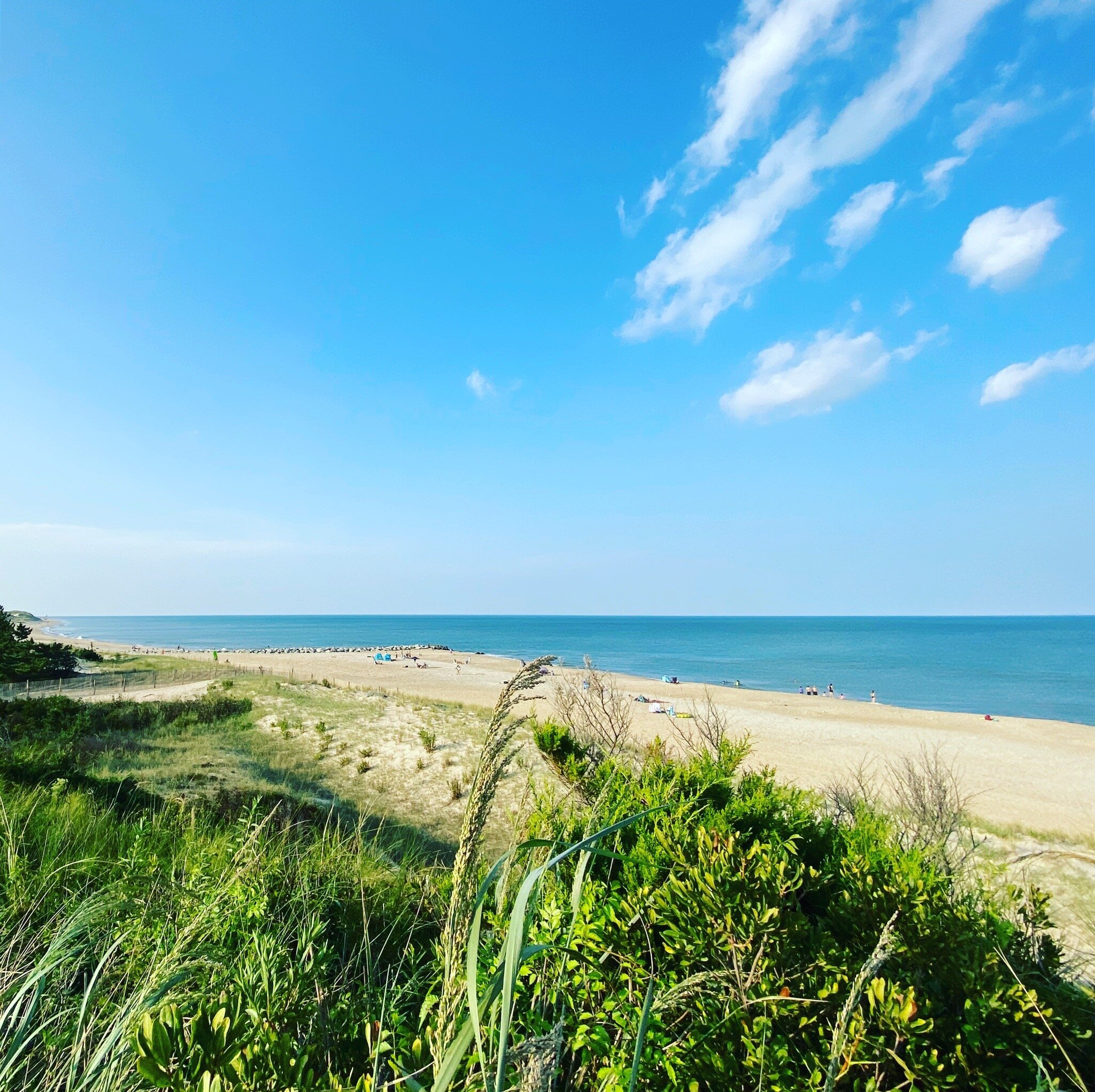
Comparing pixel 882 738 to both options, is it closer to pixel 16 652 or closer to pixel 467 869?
pixel 16 652

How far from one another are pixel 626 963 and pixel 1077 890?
10241mm

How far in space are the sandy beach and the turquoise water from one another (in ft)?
24.1

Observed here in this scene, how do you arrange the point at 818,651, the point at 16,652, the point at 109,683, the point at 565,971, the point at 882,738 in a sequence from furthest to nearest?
1. the point at 818,651
2. the point at 882,738
3. the point at 109,683
4. the point at 16,652
5. the point at 565,971

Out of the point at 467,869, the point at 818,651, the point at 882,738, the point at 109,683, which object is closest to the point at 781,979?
the point at 467,869

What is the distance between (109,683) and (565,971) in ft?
72.6

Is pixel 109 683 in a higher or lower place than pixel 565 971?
lower

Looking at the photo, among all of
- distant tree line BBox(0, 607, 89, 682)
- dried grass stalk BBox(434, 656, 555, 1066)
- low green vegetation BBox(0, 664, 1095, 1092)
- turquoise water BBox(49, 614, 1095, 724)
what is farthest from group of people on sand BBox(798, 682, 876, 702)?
dried grass stalk BBox(434, 656, 555, 1066)

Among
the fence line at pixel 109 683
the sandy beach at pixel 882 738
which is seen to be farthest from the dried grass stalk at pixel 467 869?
the fence line at pixel 109 683

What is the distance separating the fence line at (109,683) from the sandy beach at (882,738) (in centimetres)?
478

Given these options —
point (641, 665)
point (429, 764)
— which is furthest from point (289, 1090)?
point (641, 665)

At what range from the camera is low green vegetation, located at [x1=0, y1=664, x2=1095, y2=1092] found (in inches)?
50.0

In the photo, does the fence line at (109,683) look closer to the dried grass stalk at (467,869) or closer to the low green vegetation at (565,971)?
the low green vegetation at (565,971)

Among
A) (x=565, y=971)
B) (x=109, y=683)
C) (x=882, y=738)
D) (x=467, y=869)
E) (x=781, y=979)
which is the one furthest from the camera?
(x=882, y=738)

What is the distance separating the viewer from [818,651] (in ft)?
291
